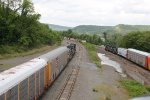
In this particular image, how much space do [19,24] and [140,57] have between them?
31977mm

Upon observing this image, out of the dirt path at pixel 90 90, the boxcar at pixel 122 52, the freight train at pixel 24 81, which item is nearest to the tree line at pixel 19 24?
the boxcar at pixel 122 52

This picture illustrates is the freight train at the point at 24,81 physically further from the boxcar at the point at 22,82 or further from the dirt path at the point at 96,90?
the dirt path at the point at 96,90

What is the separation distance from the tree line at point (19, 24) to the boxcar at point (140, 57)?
23.7 meters

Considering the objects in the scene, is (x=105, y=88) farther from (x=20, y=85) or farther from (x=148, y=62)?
(x=148, y=62)

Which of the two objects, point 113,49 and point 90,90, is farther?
point 113,49

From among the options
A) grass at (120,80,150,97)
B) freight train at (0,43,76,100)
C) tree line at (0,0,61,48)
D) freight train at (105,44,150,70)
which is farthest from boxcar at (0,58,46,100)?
tree line at (0,0,61,48)

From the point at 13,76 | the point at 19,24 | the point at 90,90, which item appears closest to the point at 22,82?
the point at 13,76

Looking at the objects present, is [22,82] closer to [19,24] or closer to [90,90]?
[90,90]

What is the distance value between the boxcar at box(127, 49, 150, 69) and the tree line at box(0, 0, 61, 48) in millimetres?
23681

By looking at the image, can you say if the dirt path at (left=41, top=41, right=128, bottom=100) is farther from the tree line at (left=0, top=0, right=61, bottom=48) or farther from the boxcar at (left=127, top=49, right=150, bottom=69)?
A: the tree line at (left=0, top=0, right=61, bottom=48)

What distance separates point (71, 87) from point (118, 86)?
6305 millimetres

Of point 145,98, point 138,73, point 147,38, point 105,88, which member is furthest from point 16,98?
point 147,38

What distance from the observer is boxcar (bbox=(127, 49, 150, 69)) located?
199 ft

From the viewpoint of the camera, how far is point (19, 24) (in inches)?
3366
